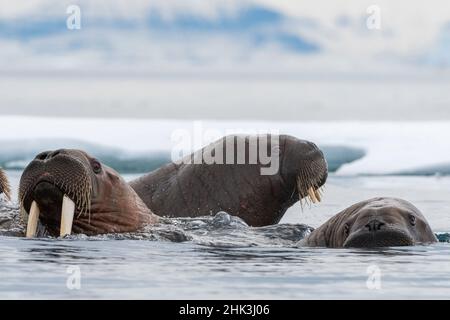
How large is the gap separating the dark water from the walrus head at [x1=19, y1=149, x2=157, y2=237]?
164 mm

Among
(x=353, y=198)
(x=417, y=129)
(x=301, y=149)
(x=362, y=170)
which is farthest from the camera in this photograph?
(x=417, y=129)

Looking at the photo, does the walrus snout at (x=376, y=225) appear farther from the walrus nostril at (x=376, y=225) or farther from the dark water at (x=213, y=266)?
the dark water at (x=213, y=266)

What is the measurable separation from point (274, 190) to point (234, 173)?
44cm

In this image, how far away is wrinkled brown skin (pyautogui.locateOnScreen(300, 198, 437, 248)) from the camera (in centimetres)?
1162

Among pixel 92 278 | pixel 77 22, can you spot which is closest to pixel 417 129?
pixel 77 22

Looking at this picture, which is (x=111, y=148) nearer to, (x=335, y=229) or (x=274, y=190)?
(x=274, y=190)

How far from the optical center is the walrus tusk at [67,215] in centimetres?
1184

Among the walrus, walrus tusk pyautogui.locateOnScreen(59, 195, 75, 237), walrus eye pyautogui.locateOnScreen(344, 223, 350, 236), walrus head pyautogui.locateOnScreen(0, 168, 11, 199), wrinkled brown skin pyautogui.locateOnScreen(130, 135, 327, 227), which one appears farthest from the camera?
walrus head pyautogui.locateOnScreen(0, 168, 11, 199)

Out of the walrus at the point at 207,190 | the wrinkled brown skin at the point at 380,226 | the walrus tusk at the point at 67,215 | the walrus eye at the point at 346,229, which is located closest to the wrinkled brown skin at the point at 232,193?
the walrus at the point at 207,190

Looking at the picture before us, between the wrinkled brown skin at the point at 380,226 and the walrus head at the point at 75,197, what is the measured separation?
6.04 feet

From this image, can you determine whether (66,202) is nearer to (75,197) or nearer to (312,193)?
(75,197)

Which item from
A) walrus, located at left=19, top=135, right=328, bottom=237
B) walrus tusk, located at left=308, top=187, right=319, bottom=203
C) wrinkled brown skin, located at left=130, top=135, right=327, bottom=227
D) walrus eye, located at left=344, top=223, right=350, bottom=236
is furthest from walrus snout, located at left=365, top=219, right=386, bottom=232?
wrinkled brown skin, located at left=130, top=135, right=327, bottom=227

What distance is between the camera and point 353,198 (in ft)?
66.8

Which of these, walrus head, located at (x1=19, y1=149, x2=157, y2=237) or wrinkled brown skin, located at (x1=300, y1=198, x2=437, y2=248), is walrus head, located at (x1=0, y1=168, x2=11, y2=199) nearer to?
walrus head, located at (x1=19, y1=149, x2=157, y2=237)
